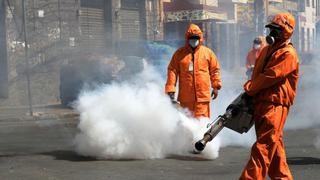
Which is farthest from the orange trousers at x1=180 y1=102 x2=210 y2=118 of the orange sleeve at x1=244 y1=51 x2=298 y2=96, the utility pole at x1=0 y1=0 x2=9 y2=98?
the utility pole at x1=0 y1=0 x2=9 y2=98

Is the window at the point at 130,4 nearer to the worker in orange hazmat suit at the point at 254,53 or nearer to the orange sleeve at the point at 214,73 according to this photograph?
the worker in orange hazmat suit at the point at 254,53

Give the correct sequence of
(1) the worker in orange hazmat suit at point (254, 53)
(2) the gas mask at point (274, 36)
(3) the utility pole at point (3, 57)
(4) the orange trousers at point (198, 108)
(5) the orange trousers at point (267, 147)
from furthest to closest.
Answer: (3) the utility pole at point (3, 57), (1) the worker in orange hazmat suit at point (254, 53), (4) the orange trousers at point (198, 108), (2) the gas mask at point (274, 36), (5) the orange trousers at point (267, 147)

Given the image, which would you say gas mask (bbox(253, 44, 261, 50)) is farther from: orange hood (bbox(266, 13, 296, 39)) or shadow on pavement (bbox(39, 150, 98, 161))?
orange hood (bbox(266, 13, 296, 39))

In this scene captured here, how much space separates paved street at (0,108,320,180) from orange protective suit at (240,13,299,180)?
4.72 feet

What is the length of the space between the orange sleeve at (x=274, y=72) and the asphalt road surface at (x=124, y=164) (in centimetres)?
160

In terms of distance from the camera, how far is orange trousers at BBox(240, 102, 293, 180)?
196 inches

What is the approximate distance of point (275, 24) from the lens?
5.21 m

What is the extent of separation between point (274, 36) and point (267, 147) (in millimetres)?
903

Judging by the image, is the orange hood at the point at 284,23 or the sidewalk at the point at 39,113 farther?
the sidewalk at the point at 39,113

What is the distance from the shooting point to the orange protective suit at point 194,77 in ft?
26.2

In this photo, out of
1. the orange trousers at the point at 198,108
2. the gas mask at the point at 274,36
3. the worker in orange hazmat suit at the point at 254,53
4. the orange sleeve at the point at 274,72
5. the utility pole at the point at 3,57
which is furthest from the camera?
the utility pole at the point at 3,57

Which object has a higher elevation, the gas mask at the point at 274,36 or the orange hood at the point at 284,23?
the orange hood at the point at 284,23

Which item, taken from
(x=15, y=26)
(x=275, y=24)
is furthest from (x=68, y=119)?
(x=275, y=24)

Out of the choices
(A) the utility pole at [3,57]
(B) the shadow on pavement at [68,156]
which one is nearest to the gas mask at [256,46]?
(B) the shadow on pavement at [68,156]
